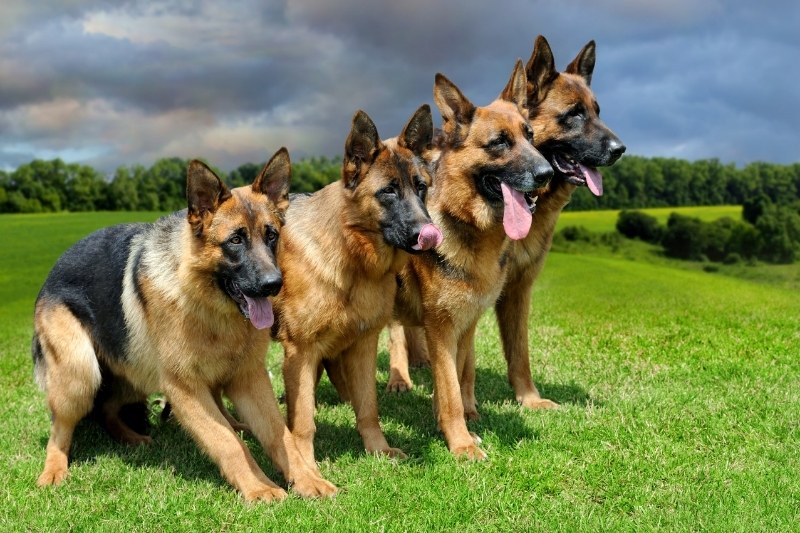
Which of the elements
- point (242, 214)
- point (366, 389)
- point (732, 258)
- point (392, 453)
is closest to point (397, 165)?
point (242, 214)

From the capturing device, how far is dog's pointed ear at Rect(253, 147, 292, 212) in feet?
18.1

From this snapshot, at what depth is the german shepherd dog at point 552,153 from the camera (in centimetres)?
691

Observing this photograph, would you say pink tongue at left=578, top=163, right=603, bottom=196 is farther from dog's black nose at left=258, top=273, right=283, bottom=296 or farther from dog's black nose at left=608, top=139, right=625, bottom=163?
dog's black nose at left=258, top=273, right=283, bottom=296

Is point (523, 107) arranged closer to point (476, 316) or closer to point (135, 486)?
point (476, 316)

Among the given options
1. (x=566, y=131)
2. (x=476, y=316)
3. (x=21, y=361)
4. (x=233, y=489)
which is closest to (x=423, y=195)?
(x=476, y=316)

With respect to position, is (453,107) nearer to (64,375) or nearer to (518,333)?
(518,333)

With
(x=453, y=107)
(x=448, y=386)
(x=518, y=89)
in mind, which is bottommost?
(x=448, y=386)

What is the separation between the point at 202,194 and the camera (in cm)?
521

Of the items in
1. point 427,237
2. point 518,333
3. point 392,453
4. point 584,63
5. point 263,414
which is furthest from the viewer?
point 518,333

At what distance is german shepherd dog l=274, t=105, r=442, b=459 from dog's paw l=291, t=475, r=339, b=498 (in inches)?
12.7

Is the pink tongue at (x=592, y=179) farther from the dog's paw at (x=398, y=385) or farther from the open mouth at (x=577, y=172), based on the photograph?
the dog's paw at (x=398, y=385)

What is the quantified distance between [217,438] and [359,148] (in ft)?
8.35

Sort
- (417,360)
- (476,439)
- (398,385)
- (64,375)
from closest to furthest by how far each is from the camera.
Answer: (64,375)
(476,439)
(398,385)
(417,360)

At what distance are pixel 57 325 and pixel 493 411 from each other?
434 cm
